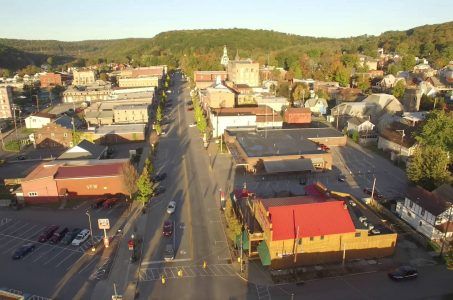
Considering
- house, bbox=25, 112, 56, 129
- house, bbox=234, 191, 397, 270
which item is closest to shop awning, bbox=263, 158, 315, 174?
house, bbox=234, 191, 397, 270

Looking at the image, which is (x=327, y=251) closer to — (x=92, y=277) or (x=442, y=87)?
(x=92, y=277)

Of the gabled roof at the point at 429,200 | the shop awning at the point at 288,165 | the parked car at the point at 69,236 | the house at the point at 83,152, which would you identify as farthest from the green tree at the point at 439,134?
the house at the point at 83,152

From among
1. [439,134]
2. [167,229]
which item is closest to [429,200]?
[439,134]

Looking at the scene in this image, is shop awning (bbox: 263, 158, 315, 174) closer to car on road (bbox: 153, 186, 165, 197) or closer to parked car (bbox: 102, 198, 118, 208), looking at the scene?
car on road (bbox: 153, 186, 165, 197)

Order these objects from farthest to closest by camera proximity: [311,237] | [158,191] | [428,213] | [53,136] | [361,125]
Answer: [361,125]
[53,136]
[158,191]
[428,213]
[311,237]

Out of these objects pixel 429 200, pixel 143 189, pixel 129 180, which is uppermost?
pixel 429 200

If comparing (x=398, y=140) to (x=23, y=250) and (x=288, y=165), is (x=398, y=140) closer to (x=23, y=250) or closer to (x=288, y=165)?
(x=288, y=165)
